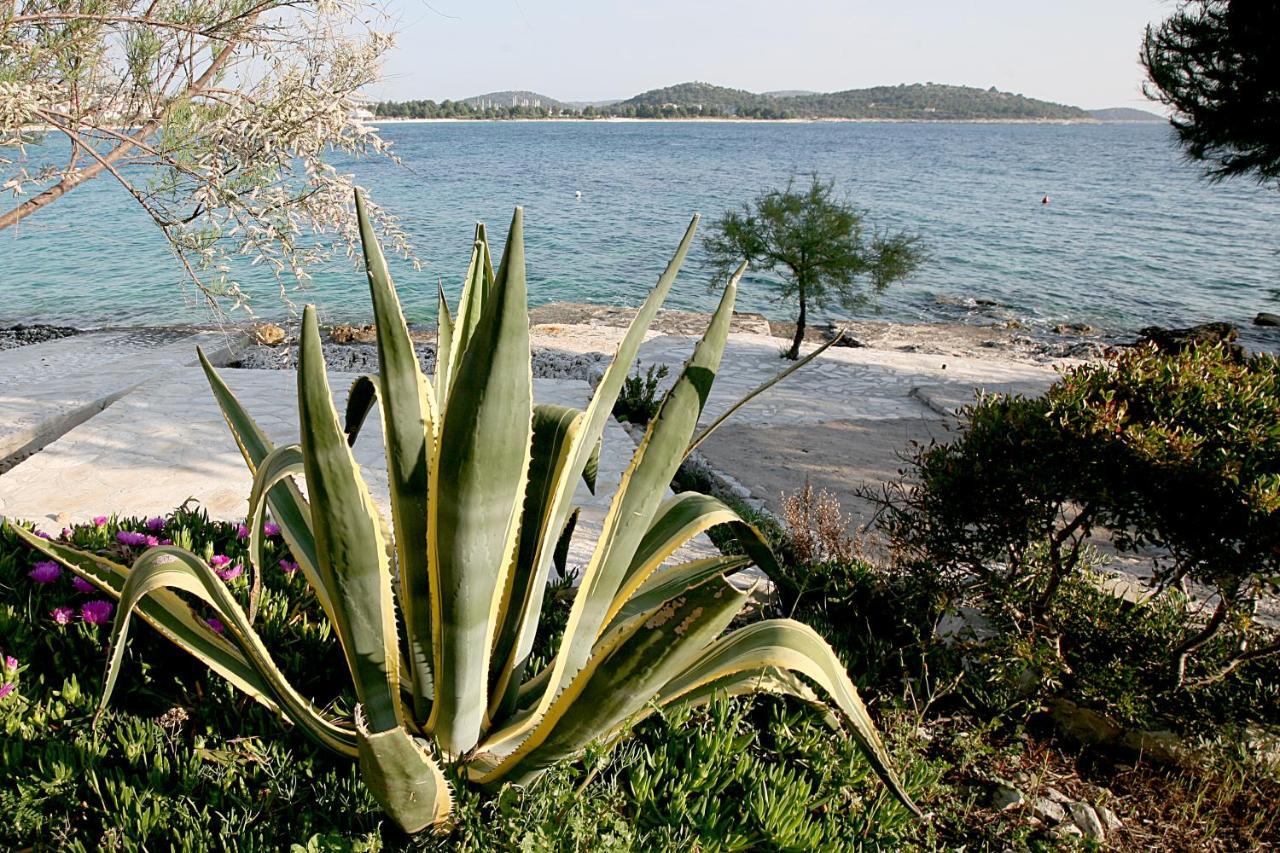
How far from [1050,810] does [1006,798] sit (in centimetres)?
11

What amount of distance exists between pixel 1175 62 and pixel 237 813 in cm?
942

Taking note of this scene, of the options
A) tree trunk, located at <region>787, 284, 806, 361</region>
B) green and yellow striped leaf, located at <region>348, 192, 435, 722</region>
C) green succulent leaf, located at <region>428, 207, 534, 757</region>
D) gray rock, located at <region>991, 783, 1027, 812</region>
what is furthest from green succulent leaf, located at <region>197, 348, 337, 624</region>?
tree trunk, located at <region>787, 284, 806, 361</region>

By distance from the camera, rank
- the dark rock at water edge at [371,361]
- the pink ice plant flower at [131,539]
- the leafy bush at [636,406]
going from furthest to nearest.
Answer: the dark rock at water edge at [371,361] → the leafy bush at [636,406] → the pink ice plant flower at [131,539]

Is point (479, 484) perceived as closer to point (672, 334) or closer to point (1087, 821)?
point (1087, 821)

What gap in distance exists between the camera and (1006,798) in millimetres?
2088

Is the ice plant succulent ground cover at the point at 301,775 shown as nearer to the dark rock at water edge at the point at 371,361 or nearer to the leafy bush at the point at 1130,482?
the leafy bush at the point at 1130,482

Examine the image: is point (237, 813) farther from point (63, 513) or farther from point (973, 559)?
point (63, 513)

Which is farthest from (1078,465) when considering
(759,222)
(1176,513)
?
(759,222)

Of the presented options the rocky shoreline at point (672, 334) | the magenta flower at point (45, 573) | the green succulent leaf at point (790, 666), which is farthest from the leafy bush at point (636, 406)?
the green succulent leaf at point (790, 666)

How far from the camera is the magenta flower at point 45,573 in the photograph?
92.3 inches

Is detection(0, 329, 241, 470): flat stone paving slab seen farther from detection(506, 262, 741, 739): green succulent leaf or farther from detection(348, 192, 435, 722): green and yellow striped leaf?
detection(506, 262, 741, 739): green succulent leaf

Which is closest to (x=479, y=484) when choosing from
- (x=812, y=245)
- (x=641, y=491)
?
(x=641, y=491)

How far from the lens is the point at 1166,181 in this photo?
52281 mm

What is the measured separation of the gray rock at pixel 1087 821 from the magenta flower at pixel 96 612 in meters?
2.50
